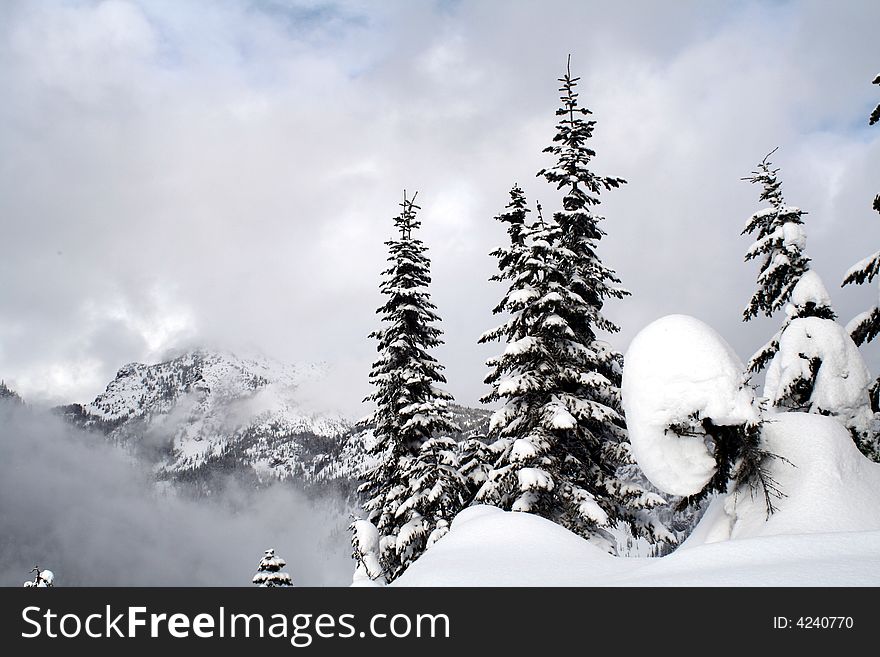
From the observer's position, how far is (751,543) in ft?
15.7

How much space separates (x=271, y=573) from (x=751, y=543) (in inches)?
1039

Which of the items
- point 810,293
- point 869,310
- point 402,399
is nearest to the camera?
point 869,310

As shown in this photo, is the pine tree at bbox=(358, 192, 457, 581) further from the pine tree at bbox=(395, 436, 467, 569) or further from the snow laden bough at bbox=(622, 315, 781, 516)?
the snow laden bough at bbox=(622, 315, 781, 516)

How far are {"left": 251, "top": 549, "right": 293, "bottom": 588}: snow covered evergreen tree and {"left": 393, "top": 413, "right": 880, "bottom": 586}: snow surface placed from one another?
2067 cm

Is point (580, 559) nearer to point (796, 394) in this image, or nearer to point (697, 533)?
point (697, 533)

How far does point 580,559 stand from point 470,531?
1.90 meters

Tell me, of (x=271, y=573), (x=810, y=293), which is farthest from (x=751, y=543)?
(x=271, y=573)

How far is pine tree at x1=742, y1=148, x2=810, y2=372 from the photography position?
14414 mm

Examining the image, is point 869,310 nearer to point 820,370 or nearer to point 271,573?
point 820,370
